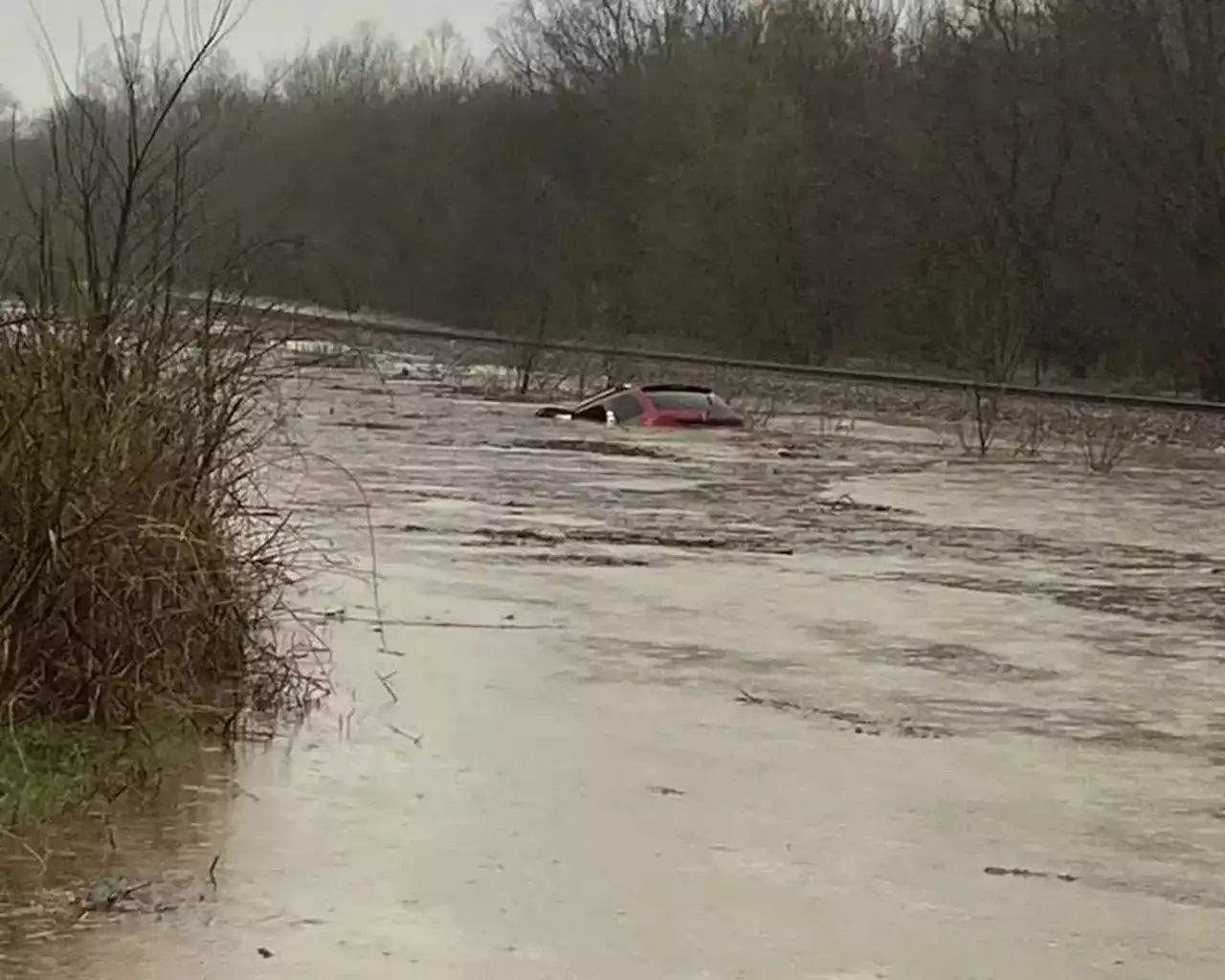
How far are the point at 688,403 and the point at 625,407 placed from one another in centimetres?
113

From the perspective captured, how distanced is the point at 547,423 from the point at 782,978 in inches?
1179

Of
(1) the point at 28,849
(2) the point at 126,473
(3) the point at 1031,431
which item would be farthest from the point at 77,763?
(3) the point at 1031,431

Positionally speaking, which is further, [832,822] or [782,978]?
[832,822]

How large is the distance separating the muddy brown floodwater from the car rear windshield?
15251 mm

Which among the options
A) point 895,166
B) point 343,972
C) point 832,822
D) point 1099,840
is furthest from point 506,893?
point 895,166

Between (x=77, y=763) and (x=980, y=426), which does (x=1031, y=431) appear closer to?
(x=980, y=426)

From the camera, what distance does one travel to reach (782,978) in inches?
274

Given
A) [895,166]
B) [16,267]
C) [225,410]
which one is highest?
[895,166]

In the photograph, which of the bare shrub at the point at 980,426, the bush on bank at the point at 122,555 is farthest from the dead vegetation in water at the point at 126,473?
the bare shrub at the point at 980,426

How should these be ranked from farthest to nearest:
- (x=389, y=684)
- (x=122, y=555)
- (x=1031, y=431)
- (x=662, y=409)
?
(x=662, y=409) < (x=1031, y=431) < (x=389, y=684) < (x=122, y=555)

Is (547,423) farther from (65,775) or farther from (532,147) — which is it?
(532,147)

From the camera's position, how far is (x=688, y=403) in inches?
1421

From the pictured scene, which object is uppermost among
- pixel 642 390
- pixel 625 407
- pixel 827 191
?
pixel 827 191

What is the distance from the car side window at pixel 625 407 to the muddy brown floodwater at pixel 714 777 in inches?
605
